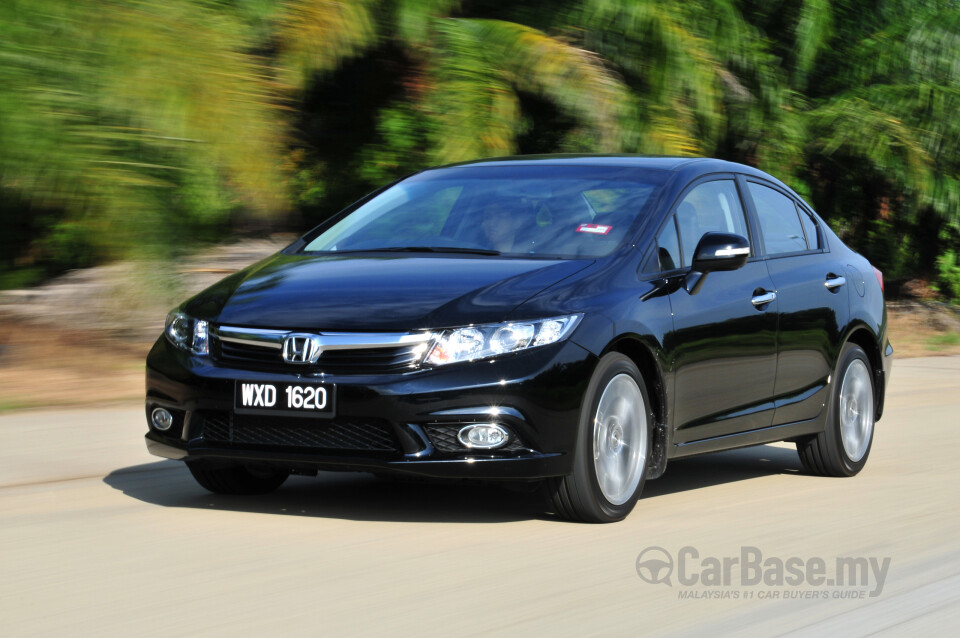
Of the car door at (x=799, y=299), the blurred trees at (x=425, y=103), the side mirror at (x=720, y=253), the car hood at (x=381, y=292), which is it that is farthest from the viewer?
the blurred trees at (x=425, y=103)

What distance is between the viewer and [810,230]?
7527 millimetres

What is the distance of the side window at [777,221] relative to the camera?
7.05 meters

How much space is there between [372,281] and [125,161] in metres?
4.96

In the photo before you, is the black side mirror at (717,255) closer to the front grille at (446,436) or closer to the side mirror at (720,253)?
the side mirror at (720,253)

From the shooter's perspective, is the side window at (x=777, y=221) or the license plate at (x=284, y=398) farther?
the side window at (x=777, y=221)

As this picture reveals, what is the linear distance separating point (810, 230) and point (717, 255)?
1.63 m

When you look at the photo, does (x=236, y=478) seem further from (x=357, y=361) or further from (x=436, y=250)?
(x=436, y=250)

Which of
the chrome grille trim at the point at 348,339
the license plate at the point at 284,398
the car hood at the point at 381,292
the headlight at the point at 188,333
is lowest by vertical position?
the license plate at the point at 284,398

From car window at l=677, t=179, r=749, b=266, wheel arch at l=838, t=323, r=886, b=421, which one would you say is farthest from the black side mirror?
wheel arch at l=838, t=323, r=886, b=421

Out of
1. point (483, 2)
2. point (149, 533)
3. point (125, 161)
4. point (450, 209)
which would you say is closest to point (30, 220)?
point (125, 161)

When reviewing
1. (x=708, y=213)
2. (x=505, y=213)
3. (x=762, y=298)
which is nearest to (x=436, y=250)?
(x=505, y=213)

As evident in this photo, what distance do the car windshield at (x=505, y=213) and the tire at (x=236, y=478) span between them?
1.04 meters

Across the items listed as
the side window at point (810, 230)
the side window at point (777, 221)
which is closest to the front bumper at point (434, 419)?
the side window at point (777, 221)

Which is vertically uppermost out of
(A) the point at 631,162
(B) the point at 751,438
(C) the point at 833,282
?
(A) the point at 631,162
